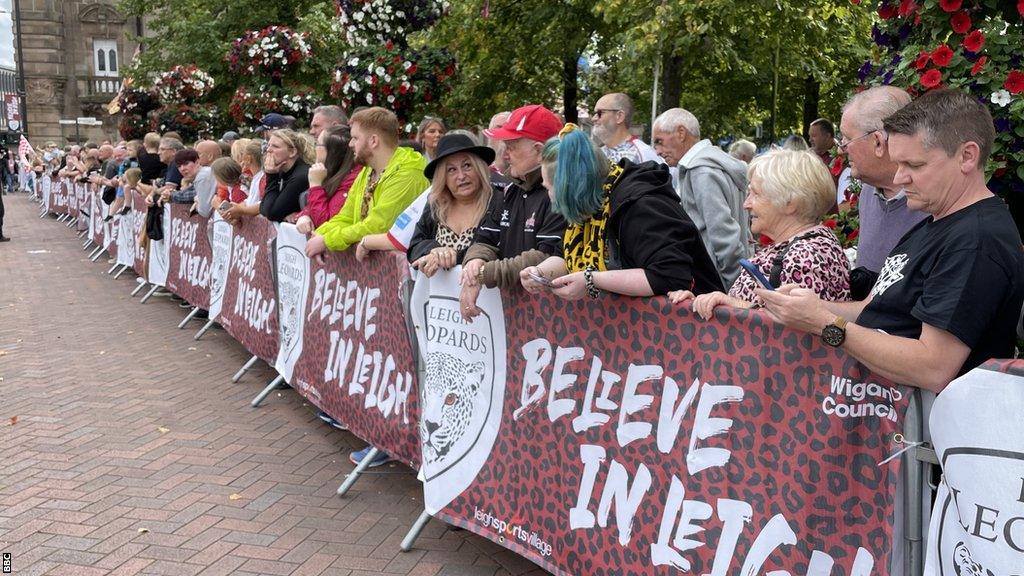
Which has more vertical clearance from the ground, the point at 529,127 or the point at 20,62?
the point at 20,62

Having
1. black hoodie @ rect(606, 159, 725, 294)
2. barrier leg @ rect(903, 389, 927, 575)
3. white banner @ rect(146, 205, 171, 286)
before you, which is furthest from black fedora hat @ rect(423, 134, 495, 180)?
white banner @ rect(146, 205, 171, 286)

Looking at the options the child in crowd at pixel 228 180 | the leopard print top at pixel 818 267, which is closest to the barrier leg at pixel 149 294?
the child in crowd at pixel 228 180

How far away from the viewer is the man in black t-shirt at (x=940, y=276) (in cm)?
236

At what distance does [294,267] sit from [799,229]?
4.13m

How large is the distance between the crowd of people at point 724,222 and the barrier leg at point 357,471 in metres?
0.41

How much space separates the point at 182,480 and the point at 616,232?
3.17 m

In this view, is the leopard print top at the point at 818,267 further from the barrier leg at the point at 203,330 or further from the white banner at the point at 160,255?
the white banner at the point at 160,255

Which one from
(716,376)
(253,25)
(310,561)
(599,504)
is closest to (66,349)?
(310,561)

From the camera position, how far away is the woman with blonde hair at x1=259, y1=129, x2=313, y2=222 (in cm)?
730

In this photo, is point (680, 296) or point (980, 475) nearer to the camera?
point (980, 475)

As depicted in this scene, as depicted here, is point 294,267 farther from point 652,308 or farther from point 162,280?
point 162,280

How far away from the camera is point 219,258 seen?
877 centimetres

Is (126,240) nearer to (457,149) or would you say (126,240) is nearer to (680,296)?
(457,149)

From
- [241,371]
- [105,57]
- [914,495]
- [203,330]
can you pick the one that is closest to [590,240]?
[914,495]
